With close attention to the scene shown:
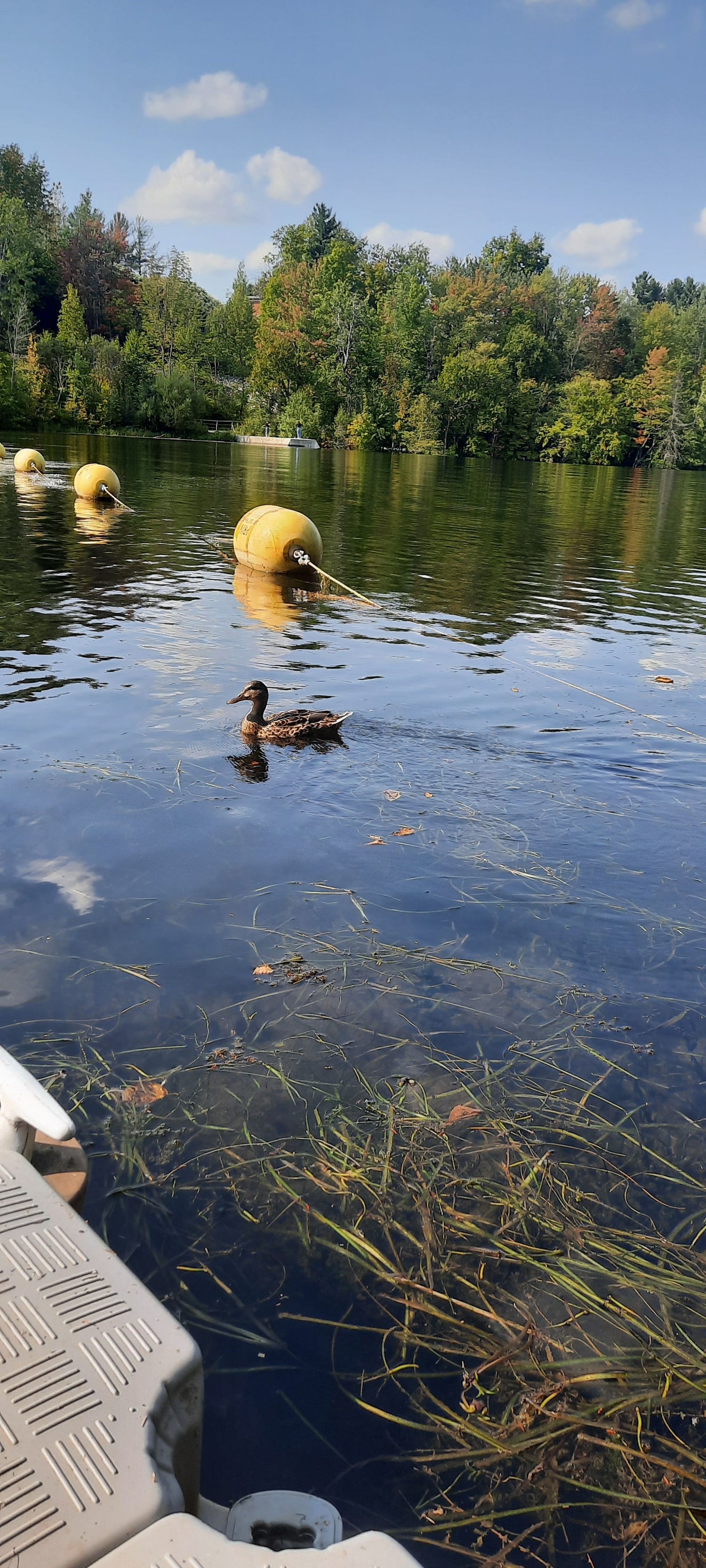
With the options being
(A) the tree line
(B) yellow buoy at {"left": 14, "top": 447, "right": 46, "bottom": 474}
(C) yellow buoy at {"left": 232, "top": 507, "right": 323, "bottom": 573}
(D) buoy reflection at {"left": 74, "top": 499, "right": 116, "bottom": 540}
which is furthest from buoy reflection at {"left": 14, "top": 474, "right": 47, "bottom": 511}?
(A) the tree line

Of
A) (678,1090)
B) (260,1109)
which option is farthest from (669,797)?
(260,1109)

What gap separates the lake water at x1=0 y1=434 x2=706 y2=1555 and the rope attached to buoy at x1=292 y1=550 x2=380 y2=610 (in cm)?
126

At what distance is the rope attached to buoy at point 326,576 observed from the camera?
634 inches

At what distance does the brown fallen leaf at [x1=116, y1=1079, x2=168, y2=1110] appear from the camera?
3928 millimetres

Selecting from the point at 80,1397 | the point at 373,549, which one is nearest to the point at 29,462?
the point at 373,549

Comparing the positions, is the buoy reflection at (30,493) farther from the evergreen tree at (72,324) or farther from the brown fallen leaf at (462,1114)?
the evergreen tree at (72,324)

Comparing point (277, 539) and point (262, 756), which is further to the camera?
point (277, 539)

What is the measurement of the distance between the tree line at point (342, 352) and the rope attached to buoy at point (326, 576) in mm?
63153

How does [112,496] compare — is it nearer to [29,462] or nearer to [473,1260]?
[29,462]

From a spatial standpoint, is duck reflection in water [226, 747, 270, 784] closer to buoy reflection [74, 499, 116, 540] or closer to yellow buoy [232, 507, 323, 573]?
yellow buoy [232, 507, 323, 573]

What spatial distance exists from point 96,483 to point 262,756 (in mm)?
20888

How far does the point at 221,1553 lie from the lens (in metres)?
1.84

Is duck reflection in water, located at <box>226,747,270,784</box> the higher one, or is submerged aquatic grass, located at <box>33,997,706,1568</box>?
duck reflection in water, located at <box>226,747,270,784</box>

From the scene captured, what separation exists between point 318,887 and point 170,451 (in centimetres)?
5918
